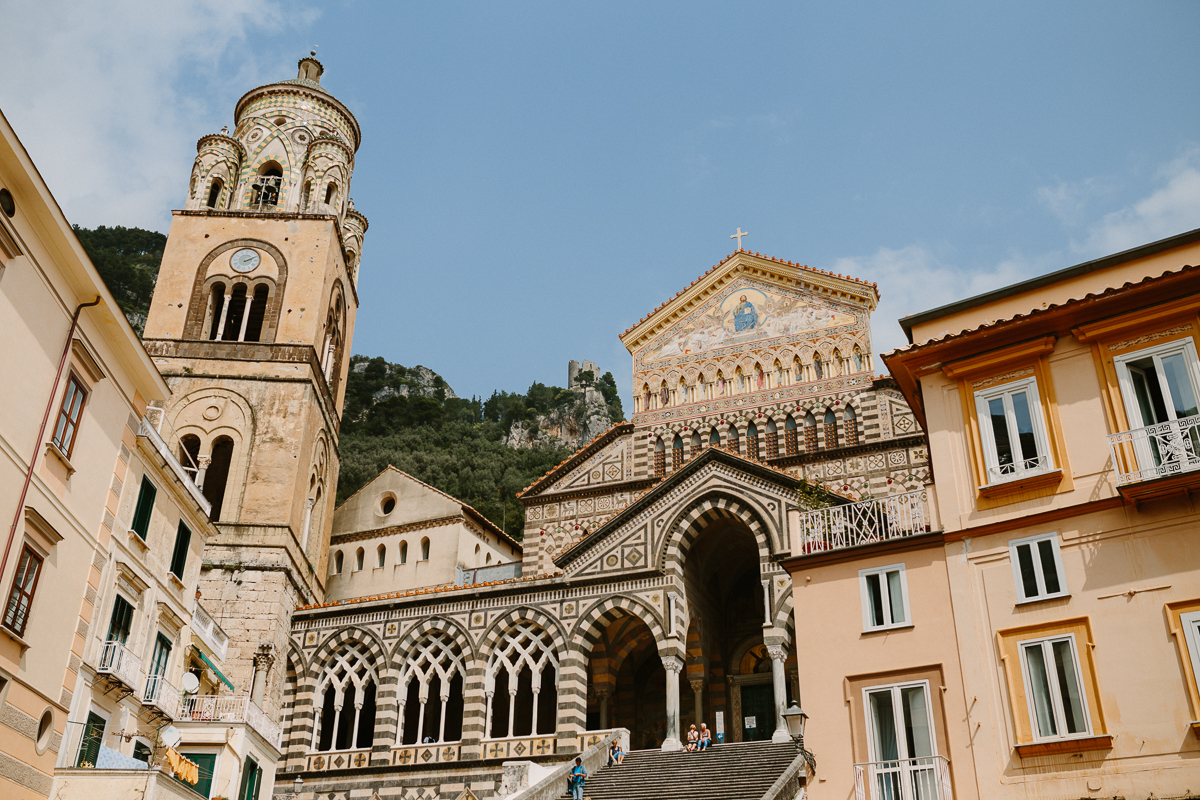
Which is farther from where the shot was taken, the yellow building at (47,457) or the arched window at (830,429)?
the arched window at (830,429)

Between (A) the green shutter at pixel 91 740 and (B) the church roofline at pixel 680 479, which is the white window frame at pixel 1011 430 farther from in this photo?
(A) the green shutter at pixel 91 740

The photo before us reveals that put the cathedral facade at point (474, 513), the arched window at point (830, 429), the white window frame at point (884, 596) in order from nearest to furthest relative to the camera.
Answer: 1. the white window frame at point (884, 596)
2. the cathedral facade at point (474, 513)
3. the arched window at point (830, 429)

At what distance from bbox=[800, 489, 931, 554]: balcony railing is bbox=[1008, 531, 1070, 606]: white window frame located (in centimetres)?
129

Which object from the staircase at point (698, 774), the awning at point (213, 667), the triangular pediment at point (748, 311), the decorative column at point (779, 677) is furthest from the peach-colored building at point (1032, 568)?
the triangular pediment at point (748, 311)

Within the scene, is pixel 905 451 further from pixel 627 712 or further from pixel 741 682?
pixel 627 712

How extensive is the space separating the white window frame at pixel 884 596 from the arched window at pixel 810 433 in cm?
1516

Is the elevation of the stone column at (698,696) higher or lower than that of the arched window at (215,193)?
lower

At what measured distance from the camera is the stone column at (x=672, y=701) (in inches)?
879

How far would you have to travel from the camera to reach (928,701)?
14.4 metres

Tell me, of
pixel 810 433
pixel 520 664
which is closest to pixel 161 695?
pixel 520 664

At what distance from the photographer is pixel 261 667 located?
2752 cm

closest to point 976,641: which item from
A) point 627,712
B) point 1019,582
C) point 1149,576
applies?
point 1019,582

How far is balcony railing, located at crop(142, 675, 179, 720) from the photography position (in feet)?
64.6

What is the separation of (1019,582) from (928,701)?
201 cm
